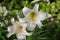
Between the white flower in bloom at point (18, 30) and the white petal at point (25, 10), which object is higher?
the white petal at point (25, 10)

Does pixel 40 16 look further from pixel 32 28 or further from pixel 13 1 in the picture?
pixel 13 1

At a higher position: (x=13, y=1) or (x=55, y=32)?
Result: (x=13, y=1)

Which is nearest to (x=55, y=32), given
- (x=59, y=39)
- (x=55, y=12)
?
(x=59, y=39)

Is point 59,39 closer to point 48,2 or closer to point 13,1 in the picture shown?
point 48,2

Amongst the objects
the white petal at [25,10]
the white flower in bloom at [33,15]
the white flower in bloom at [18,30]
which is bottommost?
the white flower in bloom at [18,30]

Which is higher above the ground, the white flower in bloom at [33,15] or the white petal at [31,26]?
the white flower in bloom at [33,15]

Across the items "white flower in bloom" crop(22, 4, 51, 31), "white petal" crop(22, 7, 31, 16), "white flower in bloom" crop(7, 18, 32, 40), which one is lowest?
"white flower in bloom" crop(7, 18, 32, 40)

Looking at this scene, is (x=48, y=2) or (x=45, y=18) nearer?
(x=45, y=18)
